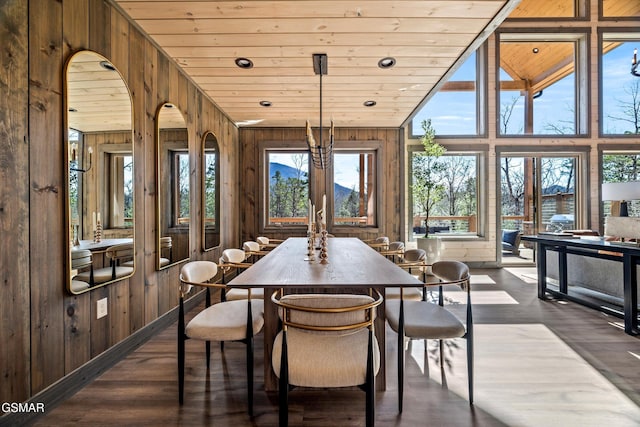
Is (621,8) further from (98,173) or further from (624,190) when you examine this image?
(98,173)

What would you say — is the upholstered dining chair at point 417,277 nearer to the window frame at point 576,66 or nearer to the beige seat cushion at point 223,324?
the beige seat cushion at point 223,324

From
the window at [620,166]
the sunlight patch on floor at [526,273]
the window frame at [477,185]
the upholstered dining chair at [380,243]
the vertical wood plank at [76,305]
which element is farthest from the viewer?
the window at [620,166]

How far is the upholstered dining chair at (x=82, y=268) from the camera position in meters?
1.83

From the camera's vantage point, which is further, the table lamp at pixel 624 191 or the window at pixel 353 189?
the window at pixel 353 189

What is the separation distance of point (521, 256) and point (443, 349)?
17.7 ft

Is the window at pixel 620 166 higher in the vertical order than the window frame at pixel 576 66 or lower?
lower

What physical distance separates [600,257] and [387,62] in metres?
3.02

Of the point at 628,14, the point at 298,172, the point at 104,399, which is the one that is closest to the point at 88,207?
the point at 104,399

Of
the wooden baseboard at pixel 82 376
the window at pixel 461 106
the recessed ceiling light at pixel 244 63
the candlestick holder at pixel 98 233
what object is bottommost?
the wooden baseboard at pixel 82 376

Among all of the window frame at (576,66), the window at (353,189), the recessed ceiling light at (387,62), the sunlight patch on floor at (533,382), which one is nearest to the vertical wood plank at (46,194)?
the sunlight patch on floor at (533,382)

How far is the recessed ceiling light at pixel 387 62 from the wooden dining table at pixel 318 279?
1.97m

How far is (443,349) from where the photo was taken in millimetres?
2463

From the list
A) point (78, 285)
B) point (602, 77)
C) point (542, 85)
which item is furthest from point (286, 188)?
point (602, 77)

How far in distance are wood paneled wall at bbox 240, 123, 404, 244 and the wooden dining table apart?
3275mm
